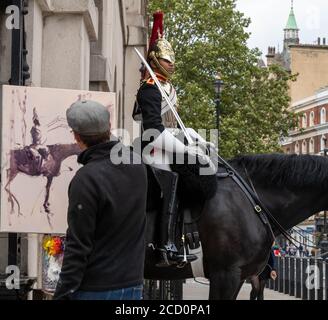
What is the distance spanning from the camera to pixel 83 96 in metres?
7.59

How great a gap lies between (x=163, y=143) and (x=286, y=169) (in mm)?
1477

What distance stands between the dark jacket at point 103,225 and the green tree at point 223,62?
44180mm

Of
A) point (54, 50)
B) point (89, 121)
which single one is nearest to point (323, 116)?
point (54, 50)

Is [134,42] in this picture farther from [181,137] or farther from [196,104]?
[196,104]

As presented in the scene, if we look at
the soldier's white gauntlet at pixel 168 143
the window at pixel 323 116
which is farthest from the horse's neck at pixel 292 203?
the window at pixel 323 116

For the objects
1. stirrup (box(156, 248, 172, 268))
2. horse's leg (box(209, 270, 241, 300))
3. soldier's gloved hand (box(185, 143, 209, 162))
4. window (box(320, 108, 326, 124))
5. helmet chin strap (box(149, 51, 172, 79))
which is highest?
window (box(320, 108, 326, 124))

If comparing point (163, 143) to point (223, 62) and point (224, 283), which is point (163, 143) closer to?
point (224, 283)

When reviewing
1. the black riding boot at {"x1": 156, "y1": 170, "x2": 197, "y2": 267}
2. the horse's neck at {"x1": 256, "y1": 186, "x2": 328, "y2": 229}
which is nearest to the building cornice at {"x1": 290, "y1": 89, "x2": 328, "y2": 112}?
the horse's neck at {"x1": 256, "y1": 186, "x2": 328, "y2": 229}

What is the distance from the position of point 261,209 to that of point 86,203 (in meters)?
4.34

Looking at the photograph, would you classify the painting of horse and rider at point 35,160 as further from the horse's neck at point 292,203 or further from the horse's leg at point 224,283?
the horse's neck at point 292,203

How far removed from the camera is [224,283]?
9000 millimetres

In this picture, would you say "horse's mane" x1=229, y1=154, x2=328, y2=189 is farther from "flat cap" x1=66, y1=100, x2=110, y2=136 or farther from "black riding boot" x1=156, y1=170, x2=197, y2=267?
"flat cap" x1=66, y1=100, x2=110, y2=136

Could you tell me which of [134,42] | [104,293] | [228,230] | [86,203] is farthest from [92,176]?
[134,42]

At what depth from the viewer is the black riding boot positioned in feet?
28.8
